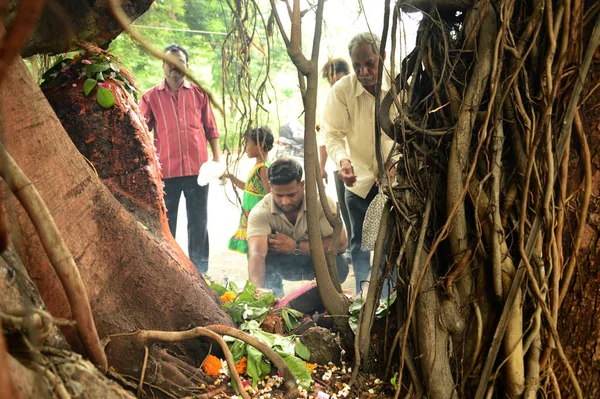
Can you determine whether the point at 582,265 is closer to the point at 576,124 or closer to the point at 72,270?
the point at 576,124

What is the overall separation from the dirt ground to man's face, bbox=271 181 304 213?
11.6 inches

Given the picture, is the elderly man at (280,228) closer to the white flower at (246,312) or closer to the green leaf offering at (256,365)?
the white flower at (246,312)

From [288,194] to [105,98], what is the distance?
1.79 m

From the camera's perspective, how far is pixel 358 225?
172 inches

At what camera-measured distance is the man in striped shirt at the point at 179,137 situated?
4945mm

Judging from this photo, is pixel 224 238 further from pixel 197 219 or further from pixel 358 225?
pixel 358 225

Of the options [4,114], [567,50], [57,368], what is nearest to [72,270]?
[57,368]

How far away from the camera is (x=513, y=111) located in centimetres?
229

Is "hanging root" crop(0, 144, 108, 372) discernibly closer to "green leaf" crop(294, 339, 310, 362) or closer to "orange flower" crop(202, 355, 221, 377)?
"orange flower" crop(202, 355, 221, 377)

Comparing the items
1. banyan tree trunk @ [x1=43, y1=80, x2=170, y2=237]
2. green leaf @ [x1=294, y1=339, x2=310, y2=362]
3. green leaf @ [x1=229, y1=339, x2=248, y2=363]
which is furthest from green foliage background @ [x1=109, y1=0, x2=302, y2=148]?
green leaf @ [x1=229, y1=339, x2=248, y2=363]

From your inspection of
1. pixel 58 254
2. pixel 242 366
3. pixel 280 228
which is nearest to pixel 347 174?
pixel 280 228

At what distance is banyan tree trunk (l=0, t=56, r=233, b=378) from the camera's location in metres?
1.97

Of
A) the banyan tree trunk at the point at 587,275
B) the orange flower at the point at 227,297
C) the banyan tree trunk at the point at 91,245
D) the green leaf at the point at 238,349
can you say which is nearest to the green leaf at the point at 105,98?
the banyan tree trunk at the point at 91,245

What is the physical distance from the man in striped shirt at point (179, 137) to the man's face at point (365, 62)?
5.40 feet
